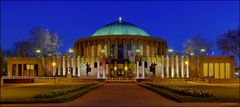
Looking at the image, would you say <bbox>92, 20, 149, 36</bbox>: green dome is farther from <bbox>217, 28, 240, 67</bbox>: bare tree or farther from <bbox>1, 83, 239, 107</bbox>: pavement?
<bbox>1, 83, 239, 107</bbox>: pavement

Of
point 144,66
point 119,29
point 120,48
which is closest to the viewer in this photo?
point 144,66

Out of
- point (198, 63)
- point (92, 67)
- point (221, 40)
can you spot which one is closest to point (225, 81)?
point (221, 40)

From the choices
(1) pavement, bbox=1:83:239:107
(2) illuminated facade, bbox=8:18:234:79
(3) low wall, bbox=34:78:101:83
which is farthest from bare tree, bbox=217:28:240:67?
(1) pavement, bbox=1:83:239:107

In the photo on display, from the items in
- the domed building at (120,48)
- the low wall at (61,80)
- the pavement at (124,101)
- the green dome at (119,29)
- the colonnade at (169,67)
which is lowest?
the low wall at (61,80)

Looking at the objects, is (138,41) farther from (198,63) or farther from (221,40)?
(221,40)

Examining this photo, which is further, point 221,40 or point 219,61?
point 219,61

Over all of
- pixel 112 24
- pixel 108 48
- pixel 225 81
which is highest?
pixel 112 24

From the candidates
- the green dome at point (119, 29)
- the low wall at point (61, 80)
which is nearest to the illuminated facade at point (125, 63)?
the green dome at point (119, 29)

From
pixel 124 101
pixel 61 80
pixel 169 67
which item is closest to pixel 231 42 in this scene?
pixel 169 67

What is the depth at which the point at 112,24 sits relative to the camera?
10638 cm

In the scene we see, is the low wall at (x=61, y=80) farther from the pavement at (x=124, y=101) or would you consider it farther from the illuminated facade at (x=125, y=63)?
the pavement at (x=124, y=101)

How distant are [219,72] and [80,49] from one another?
119 ft

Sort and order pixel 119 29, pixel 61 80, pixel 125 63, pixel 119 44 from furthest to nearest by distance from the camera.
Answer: pixel 119 29
pixel 119 44
pixel 125 63
pixel 61 80

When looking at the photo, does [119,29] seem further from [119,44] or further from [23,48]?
[23,48]
